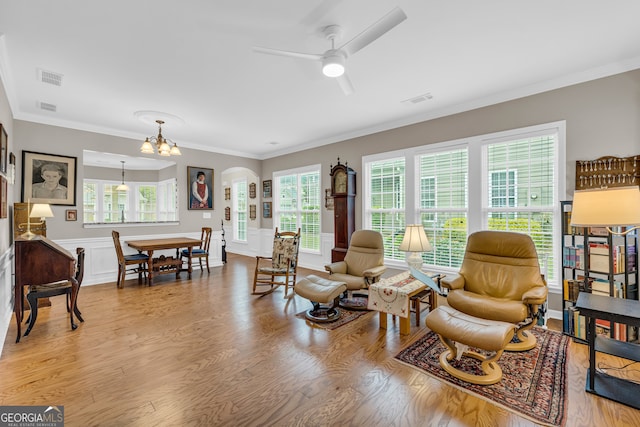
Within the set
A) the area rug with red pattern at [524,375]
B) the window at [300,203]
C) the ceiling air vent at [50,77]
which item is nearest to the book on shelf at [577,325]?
the area rug with red pattern at [524,375]

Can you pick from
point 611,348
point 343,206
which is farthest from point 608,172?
point 343,206

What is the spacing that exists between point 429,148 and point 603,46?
6.84ft

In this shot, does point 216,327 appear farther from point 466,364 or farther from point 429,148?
point 429,148

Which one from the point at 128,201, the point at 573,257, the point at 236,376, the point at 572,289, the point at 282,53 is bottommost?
the point at 236,376

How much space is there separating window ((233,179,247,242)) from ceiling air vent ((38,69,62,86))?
5440mm

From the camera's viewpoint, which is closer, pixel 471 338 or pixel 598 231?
pixel 471 338

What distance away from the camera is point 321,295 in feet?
10.6

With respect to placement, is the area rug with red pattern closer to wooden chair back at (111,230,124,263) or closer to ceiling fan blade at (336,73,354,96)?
ceiling fan blade at (336,73,354,96)

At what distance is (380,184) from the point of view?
513cm

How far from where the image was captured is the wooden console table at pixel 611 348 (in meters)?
1.91

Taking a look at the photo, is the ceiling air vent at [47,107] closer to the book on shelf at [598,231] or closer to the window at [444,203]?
the window at [444,203]

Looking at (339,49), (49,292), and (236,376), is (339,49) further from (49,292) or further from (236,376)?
(49,292)

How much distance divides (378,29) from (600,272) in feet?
9.66

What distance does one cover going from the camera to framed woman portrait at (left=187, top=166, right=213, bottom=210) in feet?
20.5
